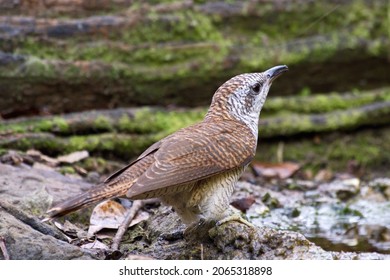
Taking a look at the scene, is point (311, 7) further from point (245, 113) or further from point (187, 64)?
point (245, 113)

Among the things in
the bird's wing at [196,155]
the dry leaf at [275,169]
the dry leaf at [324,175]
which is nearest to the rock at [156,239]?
the bird's wing at [196,155]

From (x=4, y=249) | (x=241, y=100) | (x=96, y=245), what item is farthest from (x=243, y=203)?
(x=4, y=249)

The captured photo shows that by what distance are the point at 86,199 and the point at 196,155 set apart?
0.89 m

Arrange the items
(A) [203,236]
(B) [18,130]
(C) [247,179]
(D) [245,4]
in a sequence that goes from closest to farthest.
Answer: (A) [203,236] < (B) [18,130] < (C) [247,179] < (D) [245,4]

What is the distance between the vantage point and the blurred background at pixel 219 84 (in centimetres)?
737

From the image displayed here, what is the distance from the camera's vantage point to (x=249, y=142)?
5.52 m

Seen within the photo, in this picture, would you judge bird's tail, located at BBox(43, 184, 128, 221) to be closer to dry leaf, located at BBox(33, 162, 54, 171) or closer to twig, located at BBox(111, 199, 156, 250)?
twig, located at BBox(111, 199, 156, 250)

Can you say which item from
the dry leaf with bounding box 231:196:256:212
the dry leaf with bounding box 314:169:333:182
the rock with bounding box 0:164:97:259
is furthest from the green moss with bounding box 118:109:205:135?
the dry leaf with bounding box 231:196:256:212

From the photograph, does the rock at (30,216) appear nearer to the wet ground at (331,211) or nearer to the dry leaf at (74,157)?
the dry leaf at (74,157)

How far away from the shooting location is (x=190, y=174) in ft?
16.0

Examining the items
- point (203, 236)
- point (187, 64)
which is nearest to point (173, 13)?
point (187, 64)

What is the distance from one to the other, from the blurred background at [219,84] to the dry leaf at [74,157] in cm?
4

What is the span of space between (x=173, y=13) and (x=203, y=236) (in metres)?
4.11
